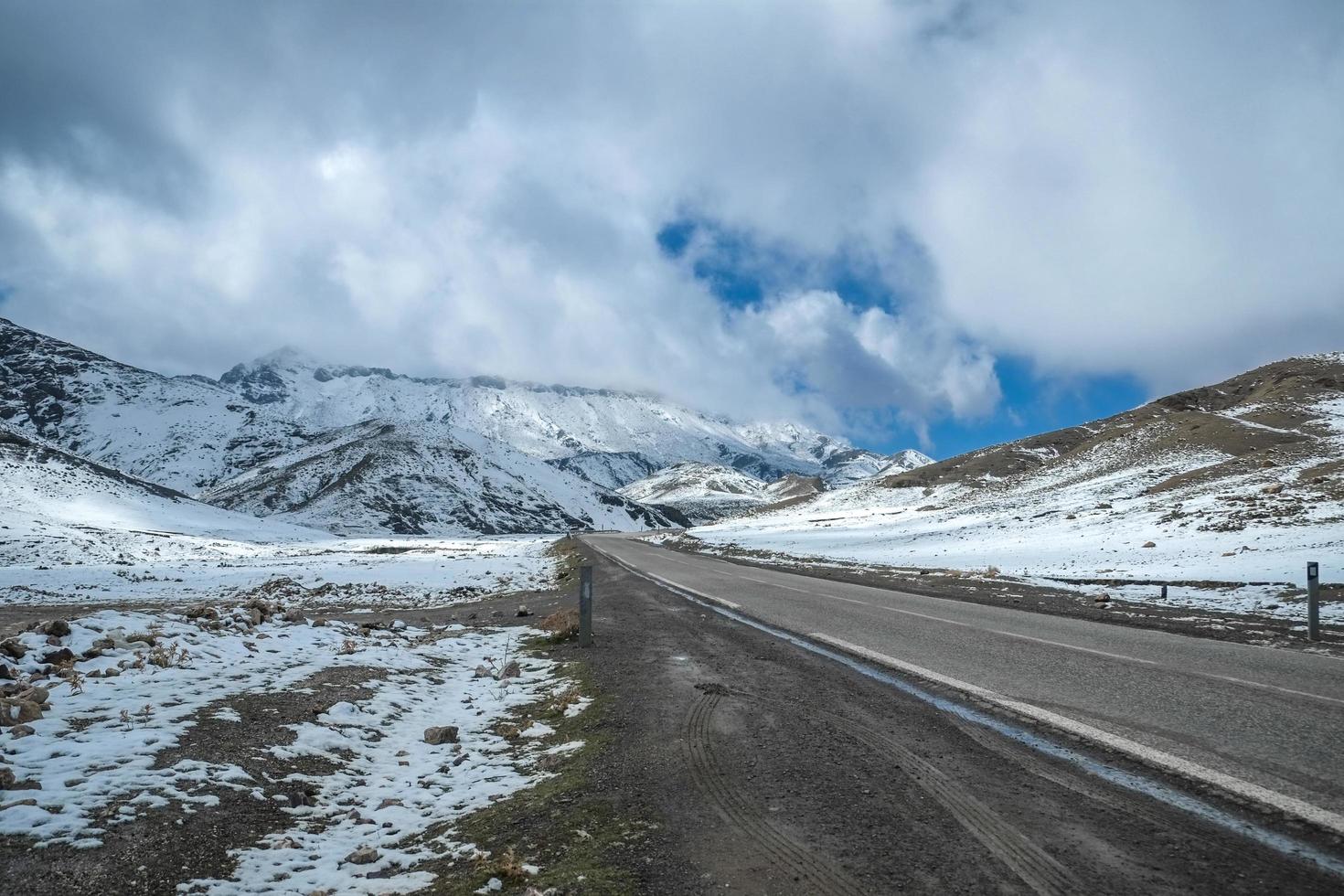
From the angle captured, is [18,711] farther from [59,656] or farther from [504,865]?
[504,865]

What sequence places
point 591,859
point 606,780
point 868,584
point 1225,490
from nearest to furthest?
1. point 591,859
2. point 606,780
3. point 868,584
4. point 1225,490

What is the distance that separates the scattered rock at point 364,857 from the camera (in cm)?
428

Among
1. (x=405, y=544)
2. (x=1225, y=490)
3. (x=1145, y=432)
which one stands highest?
(x=1145, y=432)

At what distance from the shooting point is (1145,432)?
8281 centimetres

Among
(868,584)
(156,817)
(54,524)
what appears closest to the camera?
(156,817)

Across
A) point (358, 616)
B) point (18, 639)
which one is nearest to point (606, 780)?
point (18, 639)

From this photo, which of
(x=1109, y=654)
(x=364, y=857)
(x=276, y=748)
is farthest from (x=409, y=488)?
(x=364, y=857)

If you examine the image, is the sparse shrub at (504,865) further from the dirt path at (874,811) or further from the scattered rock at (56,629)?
the scattered rock at (56,629)

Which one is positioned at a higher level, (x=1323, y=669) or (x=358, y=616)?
(x=1323, y=669)

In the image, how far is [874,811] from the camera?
4238 mm

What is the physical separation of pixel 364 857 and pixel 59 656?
19.5 ft

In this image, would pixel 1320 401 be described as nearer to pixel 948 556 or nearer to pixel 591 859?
pixel 948 556

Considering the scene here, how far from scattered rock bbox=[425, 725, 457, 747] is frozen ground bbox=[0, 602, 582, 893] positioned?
0.16ft

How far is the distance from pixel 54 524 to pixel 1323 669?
77.1 m
